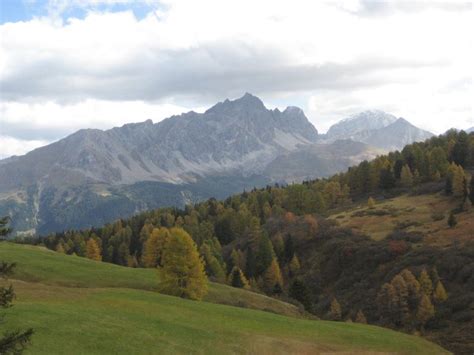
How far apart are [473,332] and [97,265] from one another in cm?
5499

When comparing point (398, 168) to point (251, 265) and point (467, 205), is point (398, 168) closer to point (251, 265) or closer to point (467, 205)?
point (467, 205)

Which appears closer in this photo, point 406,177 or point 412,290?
point 412,290

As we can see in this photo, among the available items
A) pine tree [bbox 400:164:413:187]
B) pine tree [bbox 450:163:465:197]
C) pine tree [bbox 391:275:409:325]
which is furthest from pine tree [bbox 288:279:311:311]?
pine tree [bbox 400:164:413:187]

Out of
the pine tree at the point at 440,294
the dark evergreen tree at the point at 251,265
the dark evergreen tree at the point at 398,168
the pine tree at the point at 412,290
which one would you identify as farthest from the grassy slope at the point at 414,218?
the dark evergreen tree at the point at 251,265

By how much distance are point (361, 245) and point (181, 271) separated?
67.0 m

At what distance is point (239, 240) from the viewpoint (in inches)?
6156

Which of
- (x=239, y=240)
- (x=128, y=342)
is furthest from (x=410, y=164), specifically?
(x=128, y=342)

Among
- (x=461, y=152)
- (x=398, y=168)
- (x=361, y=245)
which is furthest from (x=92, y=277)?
(x=461, y=152)

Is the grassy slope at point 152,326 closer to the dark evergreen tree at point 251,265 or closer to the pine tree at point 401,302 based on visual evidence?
the pine tree at point 401,302

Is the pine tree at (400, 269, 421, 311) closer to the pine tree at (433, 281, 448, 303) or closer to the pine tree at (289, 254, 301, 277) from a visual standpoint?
the pine tree at (433, 281, 448, 303)

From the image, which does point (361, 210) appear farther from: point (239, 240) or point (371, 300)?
point (371, 300)

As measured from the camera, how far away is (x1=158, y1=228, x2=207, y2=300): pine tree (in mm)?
61781

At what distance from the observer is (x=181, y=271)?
6206cm

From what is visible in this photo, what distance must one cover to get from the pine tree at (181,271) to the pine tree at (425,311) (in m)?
38.4
